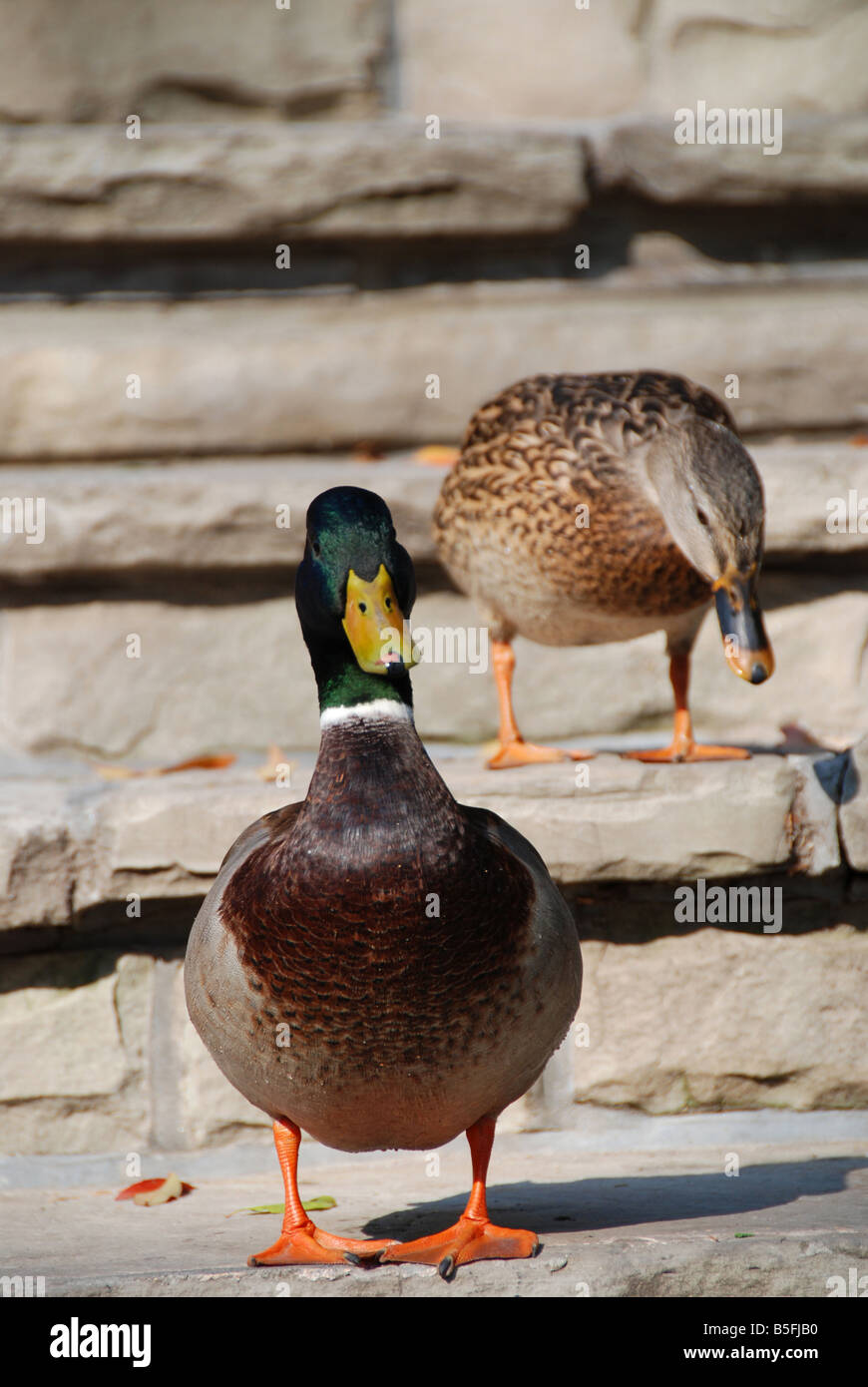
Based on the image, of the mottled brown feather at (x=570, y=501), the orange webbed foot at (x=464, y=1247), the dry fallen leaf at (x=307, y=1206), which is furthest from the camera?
the mottled brown feather at (x=570, y=501)

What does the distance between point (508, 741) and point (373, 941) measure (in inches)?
59.2

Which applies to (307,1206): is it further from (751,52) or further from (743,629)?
(751,52)

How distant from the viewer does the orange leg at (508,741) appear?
3631mm

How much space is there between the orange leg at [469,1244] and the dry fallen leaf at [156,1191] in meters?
0.79

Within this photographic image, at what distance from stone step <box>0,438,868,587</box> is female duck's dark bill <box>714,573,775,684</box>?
98cm

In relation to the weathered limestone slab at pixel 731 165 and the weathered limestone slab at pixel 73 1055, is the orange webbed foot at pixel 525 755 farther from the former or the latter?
the weathered limestone slab at pixel 731 165

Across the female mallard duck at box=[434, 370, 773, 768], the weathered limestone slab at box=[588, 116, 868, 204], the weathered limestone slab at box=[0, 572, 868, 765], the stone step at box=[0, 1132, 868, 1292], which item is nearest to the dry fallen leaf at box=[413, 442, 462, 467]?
the weathered limestone slab at box=[0, 572, 868, 765]

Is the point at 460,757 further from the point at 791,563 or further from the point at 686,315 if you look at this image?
the point at 686,315

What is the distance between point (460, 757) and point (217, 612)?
2.76ft

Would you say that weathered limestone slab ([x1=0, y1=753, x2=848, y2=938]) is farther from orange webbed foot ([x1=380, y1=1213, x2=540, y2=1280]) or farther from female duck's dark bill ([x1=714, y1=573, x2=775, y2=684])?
orange webbed foot ([x1=380, y1=1213, x2=540, y2=1280])

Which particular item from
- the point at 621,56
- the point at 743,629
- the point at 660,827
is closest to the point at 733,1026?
the point at 660,827

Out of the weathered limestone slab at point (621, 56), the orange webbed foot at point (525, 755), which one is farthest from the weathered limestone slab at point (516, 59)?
the orange webbed foot at point (525, 755)

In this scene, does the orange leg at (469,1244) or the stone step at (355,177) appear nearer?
the orange leg at (469,1244)

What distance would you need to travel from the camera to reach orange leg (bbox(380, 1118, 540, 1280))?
2406 millimetres
